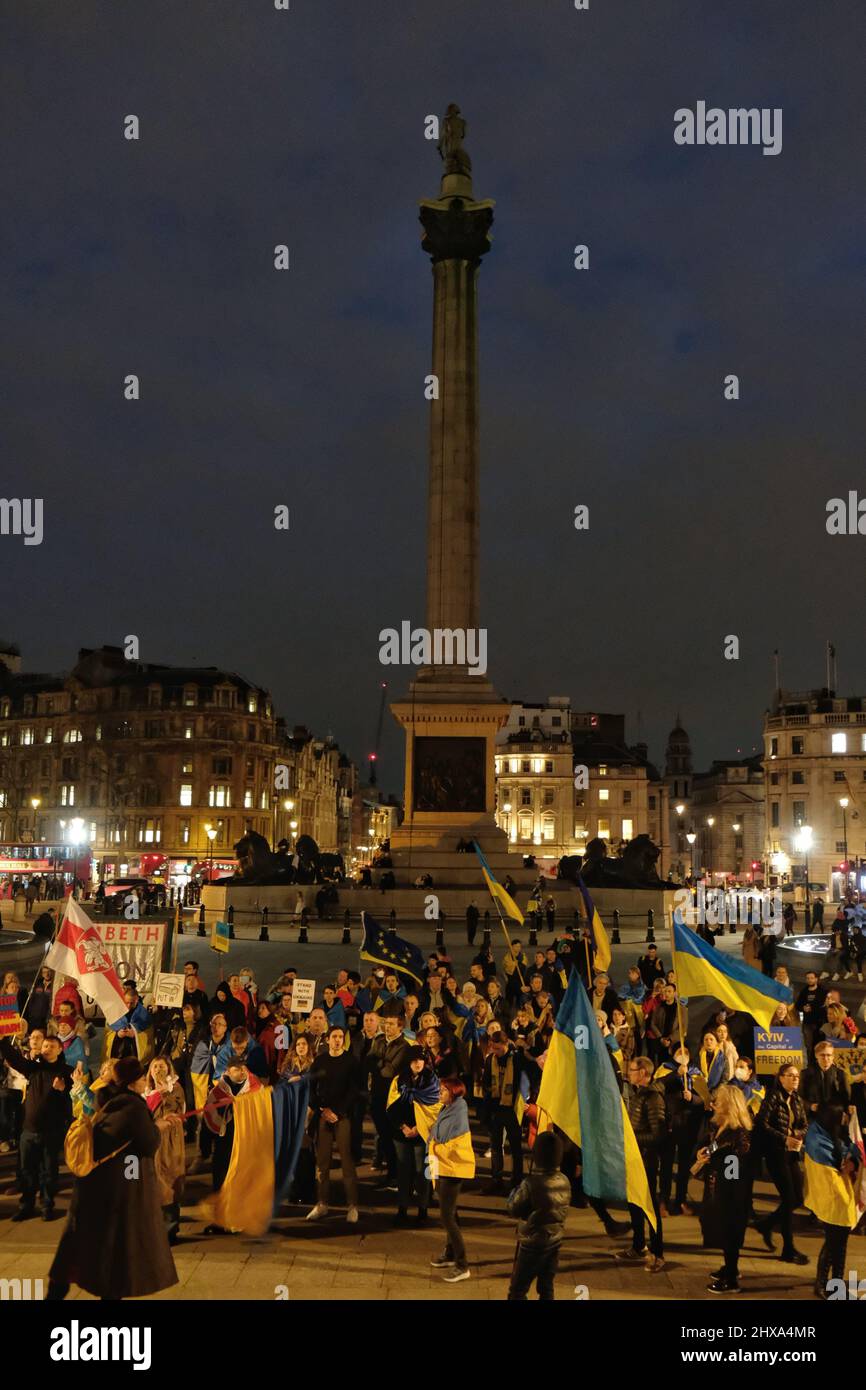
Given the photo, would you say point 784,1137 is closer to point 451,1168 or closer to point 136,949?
point 451,1168

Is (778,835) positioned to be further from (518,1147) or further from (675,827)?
A: (518,1147)

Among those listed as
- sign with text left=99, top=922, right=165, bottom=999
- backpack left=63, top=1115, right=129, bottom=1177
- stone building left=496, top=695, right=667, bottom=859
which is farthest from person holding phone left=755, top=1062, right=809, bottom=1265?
stone building left=496, top=695, right=667, bottom=859

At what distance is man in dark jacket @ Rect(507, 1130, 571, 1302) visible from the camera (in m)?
7.53

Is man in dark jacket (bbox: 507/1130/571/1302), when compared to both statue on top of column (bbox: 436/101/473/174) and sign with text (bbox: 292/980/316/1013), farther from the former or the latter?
statue on top of column (bbox: 436/101/473/174)

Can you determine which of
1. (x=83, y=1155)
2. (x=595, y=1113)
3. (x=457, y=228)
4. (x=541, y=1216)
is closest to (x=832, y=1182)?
(x=595, y=1113)

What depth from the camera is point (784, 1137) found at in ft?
32.6

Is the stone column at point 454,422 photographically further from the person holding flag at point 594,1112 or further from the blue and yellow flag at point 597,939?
the person holding flag at point 594,1112

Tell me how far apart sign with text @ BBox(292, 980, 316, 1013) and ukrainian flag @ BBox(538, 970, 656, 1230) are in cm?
526

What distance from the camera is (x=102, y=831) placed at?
90.9 meters

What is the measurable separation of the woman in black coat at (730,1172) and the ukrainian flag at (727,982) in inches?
124

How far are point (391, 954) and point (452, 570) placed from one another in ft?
102

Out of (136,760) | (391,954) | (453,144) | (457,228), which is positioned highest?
(453,144)

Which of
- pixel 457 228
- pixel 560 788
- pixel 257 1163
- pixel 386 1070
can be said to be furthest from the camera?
pixel 560 788

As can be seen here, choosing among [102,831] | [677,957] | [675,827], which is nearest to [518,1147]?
[677,957]
